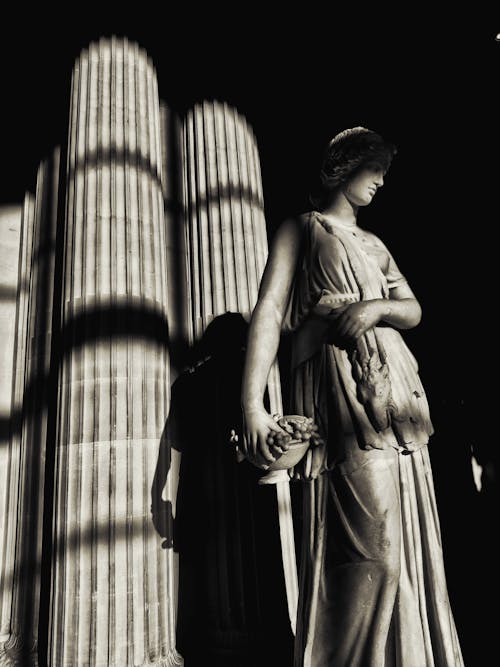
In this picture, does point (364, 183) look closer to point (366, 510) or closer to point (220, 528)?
point (366, 510)

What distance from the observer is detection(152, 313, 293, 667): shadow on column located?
13.3 ft

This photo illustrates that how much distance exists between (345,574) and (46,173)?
208 inches

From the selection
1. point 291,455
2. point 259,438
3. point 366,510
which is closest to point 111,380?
point 259,438

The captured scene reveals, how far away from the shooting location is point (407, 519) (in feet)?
8.13

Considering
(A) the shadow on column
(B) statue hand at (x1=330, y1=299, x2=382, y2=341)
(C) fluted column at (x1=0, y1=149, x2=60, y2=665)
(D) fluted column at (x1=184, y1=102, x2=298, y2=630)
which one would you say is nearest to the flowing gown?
(B) statue hand at (x1=330, y1=299, x2=382, y2=341)

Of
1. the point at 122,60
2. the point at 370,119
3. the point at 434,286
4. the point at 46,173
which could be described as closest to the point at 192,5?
the point at 122,60

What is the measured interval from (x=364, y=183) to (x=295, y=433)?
1.58 meters

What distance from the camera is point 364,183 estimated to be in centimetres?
305

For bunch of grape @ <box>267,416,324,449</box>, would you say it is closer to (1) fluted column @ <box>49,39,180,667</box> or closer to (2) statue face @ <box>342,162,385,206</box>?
(2) statue face @ <box>342,162,385,206</box>

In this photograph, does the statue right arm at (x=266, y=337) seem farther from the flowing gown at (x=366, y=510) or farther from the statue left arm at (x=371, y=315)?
the statue left arm at (x=371, y=315)

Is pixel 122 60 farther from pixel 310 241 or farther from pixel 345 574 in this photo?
pixel 345 574

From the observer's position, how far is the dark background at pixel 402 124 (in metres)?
5.83

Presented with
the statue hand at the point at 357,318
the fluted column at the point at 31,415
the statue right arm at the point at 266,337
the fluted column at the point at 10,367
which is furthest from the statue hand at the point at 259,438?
the fluted column at the point at 10,367

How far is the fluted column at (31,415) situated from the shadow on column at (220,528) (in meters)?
1.25
